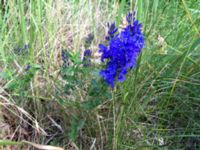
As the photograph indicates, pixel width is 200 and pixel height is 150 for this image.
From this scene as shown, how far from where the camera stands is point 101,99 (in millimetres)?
1548

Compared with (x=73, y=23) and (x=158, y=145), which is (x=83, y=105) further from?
(x=73, y=23)

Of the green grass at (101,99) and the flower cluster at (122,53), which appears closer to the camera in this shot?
the flower cluster at (122,53)

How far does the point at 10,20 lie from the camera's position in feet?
6.76

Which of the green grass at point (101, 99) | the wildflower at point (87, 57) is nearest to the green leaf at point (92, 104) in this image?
the green grass at point (101, 99)

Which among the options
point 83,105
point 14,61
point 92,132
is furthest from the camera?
point 14,61

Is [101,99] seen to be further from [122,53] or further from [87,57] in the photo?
[122,53]

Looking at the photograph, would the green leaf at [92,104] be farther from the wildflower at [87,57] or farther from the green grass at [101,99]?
the wildflower at [87,57]

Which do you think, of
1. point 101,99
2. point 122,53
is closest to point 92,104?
point 101,99

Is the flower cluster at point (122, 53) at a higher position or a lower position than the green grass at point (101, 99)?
higher

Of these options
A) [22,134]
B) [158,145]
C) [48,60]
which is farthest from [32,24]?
[158,145]

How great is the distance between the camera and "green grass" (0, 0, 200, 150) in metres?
1.52

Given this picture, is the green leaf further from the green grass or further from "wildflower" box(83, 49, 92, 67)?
"wildflower" box(83, 49, 92, 67)

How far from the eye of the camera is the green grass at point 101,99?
1.52 metres

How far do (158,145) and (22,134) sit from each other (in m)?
0.53
